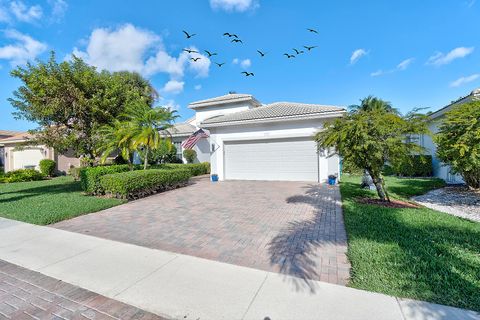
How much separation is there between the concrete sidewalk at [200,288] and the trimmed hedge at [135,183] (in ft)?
15.3

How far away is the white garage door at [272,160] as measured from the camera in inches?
529

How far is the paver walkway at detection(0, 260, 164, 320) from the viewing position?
110 inches

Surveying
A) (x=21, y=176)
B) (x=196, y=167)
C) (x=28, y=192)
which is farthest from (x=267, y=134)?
(x=21, y=176)

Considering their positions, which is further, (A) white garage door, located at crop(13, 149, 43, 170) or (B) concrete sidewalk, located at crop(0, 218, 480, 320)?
(A) white garage door, located at crop(13, 149, 43, 170)

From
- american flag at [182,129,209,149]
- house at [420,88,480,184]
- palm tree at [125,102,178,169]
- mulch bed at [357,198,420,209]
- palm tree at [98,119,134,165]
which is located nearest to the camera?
mulch bed at [357,198,420,209]

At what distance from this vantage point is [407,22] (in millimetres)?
10703

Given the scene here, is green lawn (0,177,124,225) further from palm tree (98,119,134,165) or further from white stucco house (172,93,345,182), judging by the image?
white stucco house (172,93,345,182)

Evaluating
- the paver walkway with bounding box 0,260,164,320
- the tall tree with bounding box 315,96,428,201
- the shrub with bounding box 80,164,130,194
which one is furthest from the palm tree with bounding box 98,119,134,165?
the tall tree with bounding box 315,96,428,201

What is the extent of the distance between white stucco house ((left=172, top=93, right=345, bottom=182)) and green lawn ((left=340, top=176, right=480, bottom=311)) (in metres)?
6.45

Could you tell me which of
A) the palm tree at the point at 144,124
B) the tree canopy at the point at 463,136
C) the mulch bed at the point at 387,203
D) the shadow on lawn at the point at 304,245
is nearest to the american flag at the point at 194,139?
the palm tree at the point at 144,124

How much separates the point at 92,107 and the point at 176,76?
1636cm

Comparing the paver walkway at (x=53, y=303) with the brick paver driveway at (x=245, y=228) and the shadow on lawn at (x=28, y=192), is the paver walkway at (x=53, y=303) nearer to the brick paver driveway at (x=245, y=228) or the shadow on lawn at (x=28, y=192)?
the brick paver driveway at (x=245, y=228)

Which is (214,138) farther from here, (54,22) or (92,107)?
(54,22)

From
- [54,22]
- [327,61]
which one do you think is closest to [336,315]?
[54,22]
